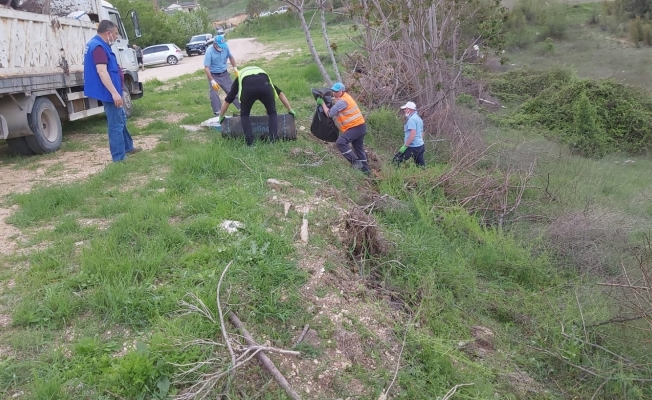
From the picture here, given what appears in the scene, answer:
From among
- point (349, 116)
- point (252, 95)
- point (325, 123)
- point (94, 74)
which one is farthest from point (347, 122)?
point (94, 74)

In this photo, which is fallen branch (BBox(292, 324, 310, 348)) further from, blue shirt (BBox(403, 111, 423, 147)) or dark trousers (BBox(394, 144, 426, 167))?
dark trousers (BBox(394, 144, 426, 167))

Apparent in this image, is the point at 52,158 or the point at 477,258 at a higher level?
the point at 52,158

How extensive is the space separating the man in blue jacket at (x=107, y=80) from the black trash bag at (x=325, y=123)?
8.74 feet

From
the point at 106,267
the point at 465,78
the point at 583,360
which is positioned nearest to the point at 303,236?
the point at 106,267

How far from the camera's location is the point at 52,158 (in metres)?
7.16

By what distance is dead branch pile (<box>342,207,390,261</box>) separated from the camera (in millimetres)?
4742

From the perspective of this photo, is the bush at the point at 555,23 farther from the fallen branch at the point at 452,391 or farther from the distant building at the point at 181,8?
the distant building at the point at 181,8

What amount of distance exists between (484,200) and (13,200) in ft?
18.9

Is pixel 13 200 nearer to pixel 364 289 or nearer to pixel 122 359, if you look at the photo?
pixel 122 359

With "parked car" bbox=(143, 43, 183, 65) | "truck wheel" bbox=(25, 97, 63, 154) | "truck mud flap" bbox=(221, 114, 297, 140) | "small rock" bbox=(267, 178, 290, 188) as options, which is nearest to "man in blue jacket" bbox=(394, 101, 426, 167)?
"truck mud flap" bbox=(221, 114, 297, 140)

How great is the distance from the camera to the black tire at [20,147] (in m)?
7.24

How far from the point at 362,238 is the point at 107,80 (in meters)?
3.78

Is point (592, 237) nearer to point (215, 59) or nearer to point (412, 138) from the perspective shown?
point (412, 138)

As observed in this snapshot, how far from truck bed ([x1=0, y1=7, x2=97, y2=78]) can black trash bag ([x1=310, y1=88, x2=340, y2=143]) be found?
13.8 feet
